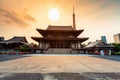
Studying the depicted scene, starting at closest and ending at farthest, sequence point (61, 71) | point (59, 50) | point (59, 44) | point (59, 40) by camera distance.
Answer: point (61, 71), point (59, 50), point (59, 40), point (59, 44)

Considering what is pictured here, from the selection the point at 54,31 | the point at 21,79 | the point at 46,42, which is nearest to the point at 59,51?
the point at 46,42

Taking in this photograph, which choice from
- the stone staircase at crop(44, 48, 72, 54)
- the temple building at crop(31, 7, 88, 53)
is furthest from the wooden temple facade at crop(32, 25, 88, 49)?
the stone staircase at crop(44, 48, 72, 54)

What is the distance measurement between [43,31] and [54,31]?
3422 millimetres

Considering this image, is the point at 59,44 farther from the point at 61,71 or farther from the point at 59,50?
the point at 61,71

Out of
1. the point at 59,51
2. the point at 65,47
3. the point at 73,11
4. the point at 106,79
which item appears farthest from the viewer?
the point at 73,11

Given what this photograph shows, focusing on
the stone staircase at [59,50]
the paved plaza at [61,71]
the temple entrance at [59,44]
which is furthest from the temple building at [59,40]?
the paved plaza at [61,71]

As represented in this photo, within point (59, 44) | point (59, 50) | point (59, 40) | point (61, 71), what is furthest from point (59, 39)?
point (61, 71)

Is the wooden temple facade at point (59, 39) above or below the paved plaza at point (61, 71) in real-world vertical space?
above

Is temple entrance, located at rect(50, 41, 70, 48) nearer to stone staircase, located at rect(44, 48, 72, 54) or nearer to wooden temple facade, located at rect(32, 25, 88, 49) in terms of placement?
wooden temple facade, located at rect(32, 25, 88, 49)

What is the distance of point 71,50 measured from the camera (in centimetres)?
2594

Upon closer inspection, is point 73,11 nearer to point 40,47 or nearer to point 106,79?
point 40,47

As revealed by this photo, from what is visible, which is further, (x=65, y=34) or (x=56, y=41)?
(x=65, y=34)

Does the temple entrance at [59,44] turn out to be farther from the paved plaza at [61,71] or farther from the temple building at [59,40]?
the paved plaza at [61,71]

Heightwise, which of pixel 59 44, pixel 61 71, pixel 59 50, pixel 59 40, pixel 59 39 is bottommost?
pixel 61 71
